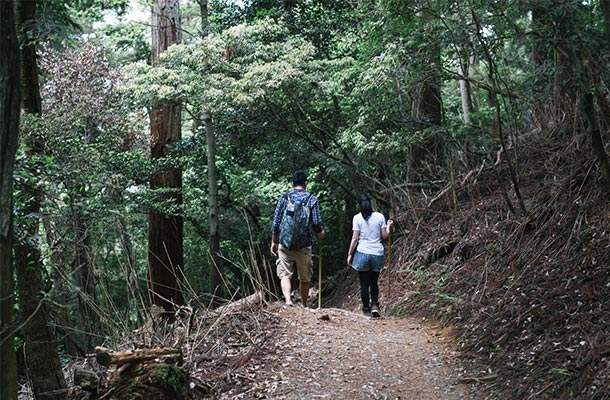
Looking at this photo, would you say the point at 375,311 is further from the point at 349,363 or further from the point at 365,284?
the point at 349,363

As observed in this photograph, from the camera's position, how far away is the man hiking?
7.36 meters

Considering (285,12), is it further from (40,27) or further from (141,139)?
(40,27)

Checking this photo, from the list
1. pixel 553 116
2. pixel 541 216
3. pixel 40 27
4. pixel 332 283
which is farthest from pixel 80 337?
pixel 553 116

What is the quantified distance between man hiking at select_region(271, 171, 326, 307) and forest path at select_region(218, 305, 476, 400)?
56cm

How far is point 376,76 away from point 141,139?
5.55m

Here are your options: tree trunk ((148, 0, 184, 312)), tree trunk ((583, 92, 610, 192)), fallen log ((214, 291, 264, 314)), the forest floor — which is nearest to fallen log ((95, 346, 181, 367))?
the forest floor

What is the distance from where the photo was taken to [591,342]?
463 cm

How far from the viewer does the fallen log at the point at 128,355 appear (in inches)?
179

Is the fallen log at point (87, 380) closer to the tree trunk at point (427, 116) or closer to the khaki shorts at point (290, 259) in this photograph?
the khaki shorts at point (290, 259)

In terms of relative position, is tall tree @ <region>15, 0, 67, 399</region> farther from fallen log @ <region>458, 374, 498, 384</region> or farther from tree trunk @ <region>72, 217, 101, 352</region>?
fallen log @ <region>458, 374, 498, 384</region>

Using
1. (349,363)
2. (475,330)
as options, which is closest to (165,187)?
(349,363)

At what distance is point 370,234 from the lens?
7.91m

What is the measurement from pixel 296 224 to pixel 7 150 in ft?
14.8

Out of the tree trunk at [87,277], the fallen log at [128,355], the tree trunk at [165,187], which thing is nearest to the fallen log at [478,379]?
the fallen log at [128,355]
